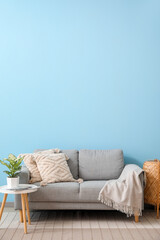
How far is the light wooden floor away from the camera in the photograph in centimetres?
353

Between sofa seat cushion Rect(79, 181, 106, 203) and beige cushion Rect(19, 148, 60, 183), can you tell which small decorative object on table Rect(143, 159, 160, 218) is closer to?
sofa seat cushion Rect(79, 181, 106, 203)

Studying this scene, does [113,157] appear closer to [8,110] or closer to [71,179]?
[71,179]

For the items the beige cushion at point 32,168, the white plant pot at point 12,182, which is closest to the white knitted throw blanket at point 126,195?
the beige cushion at point 32,168

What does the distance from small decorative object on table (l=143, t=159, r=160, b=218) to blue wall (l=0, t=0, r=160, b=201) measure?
1.52ft

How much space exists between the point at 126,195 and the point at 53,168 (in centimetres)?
91

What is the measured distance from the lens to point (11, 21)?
484cm

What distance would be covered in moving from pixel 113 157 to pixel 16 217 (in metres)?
1.38

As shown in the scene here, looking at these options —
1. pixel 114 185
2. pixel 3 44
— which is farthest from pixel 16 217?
pixel 3 44

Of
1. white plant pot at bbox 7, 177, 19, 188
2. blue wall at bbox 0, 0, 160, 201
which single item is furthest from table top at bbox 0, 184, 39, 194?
blue wall at bbox 0, 0, 160, 201

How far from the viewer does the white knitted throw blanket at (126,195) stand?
13.0 feet

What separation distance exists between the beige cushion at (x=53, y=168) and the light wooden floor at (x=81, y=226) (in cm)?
44

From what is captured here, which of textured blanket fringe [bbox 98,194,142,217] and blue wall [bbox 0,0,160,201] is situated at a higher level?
blue wall [bbox 0,0,160,201]

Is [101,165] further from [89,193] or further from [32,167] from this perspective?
[32,167]

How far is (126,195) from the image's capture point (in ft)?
13.0
